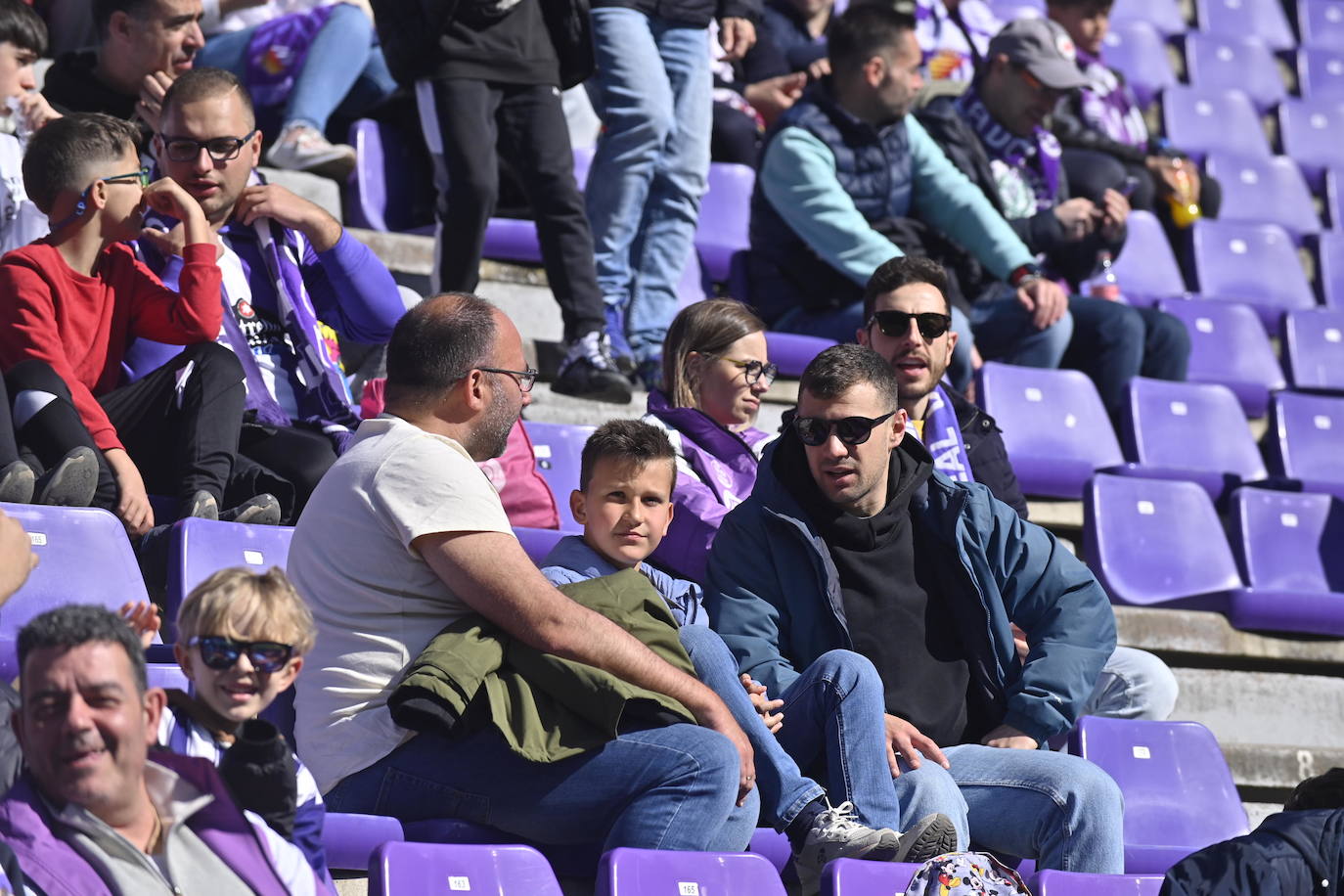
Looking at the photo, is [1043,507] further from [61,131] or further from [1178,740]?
[61,131]

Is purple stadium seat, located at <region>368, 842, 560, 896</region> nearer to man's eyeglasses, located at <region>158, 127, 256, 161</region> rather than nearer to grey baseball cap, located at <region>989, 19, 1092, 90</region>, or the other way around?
man's eyeglasses, located at <region>158, 127, 256, 161</region>

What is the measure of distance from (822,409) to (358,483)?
98 cm

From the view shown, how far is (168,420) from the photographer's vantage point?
396 centimetres

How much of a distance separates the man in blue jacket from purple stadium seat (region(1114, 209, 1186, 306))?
333cm

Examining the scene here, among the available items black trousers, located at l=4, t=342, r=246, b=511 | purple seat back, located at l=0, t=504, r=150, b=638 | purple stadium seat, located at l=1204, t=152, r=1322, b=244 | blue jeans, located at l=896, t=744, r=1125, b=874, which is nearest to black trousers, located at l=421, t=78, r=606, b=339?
black trousers, located at l=4, t=342, r=246, b=511

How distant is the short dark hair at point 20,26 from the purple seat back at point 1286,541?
3.21 metres

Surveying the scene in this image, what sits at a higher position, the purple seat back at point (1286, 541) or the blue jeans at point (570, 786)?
the blue jeans at point (570, 786)

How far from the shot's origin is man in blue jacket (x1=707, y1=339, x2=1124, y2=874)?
11.7 ft

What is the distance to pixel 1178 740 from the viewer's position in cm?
400

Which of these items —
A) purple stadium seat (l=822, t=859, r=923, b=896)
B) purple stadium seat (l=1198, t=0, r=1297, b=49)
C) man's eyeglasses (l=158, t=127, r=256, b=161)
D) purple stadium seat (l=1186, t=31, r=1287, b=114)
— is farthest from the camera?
purple stadium seat (l=1198, t=0, r=1297, b=49)

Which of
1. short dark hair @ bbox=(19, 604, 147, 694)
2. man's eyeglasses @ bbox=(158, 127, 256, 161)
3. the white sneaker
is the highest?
short dark hair @ bbox=(19, 604, 147, 694)

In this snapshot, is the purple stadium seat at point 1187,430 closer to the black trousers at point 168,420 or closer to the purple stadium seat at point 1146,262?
the purple stadium seat at point 1146,262

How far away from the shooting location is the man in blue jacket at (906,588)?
3.56 metres

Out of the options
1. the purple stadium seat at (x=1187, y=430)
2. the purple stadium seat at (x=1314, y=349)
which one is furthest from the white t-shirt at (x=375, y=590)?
the purple stadium seat at (x=1314, y=349)
